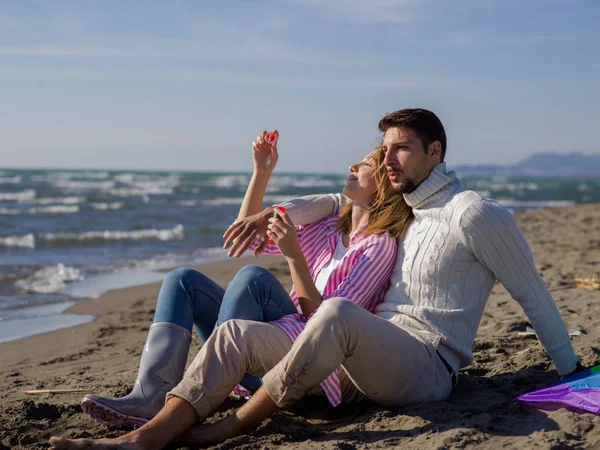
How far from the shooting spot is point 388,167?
326 centimetres

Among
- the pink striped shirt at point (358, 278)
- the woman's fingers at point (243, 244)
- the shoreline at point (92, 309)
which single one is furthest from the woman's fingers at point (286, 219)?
the shoreline at point (92, 309)

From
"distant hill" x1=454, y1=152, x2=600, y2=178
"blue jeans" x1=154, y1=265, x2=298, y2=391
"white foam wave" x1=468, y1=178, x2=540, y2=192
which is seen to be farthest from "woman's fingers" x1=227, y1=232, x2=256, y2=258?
"distant hill" x1=454, y1=152, x2=600, y2=178

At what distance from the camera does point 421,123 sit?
318cm

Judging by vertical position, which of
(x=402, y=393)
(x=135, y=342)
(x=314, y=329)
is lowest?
(x=135, y=342)

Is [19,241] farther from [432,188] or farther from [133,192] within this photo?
[133,192]

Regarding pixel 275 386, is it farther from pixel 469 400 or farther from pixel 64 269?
pixel 64 269

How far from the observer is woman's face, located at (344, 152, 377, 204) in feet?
11.3

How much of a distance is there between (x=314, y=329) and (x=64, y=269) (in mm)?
7084

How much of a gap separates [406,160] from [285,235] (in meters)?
0.64

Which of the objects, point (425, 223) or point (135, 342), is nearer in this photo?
point (425, 223)

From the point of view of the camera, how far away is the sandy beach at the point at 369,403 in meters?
2.77

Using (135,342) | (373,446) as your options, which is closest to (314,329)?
(373,446)

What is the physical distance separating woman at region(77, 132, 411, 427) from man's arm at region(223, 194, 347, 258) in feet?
0.47

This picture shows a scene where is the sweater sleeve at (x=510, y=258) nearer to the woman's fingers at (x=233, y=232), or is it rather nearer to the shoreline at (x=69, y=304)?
the woman's fingers at (x=233, y=232)
